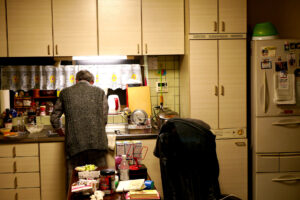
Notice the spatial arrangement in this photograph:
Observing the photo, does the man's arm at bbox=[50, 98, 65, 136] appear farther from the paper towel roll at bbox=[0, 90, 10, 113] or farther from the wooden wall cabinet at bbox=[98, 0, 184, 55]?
the paper towel roll at bbox=[0, 90, 10, 113]

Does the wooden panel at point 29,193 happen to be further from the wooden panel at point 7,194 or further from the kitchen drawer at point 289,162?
the kitchen drawer at point 289,162

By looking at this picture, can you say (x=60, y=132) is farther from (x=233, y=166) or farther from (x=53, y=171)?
(x=233, y=166)

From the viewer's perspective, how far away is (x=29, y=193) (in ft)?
11.0

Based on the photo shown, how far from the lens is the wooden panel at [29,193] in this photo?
3.36m

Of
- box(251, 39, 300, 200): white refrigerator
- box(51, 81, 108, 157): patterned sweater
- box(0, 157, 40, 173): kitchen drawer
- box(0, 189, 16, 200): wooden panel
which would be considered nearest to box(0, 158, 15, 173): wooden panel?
box(0, 157, 40, 173): kitchen drawer

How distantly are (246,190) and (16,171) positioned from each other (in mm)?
2652

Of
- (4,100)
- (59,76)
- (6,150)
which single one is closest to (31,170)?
(6,150)

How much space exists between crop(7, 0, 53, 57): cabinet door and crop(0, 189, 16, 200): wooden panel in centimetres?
155

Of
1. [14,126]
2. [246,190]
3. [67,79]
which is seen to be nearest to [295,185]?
[246,190]

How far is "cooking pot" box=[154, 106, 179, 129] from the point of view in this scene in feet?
11.8

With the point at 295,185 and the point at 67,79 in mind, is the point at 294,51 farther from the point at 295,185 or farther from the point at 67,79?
the point at 67,79

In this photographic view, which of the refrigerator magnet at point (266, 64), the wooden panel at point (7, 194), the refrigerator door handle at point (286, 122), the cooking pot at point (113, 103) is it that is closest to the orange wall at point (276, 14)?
the refrigerator magnet at point (266, 64)

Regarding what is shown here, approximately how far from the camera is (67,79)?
154 inches

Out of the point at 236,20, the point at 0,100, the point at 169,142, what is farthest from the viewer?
the point at 0,100
